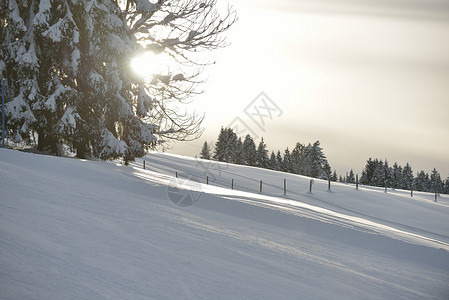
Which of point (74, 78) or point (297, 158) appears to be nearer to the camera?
point (74, 78)

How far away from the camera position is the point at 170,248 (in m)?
3.95

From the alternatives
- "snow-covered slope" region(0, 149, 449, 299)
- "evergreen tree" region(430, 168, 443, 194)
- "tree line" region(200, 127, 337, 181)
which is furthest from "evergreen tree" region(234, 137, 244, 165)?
"evergreen tree" region(430, 168, 443, 194)

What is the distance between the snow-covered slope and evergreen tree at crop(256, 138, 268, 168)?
6683 centimetres

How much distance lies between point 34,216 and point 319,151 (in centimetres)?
7524

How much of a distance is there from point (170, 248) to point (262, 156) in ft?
233

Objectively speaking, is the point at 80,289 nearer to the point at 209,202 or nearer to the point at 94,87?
the point at 209,202

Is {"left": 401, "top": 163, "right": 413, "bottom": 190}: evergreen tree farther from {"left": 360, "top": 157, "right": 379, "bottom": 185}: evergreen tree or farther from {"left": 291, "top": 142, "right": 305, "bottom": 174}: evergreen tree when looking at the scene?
{"left": 291, "top": 142, "right": 305, "bottom": 174}: evergreen tree

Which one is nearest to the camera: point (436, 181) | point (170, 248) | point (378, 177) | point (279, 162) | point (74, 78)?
point (170, 248)

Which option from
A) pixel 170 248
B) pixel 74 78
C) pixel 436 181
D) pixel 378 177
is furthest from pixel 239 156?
pixel 436 181

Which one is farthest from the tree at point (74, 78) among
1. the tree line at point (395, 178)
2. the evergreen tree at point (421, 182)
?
the evergreen tree at point (421, 182)

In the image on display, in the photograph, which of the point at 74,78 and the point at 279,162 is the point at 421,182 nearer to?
the point at 279,162

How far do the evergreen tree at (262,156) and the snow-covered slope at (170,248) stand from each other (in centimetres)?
6683

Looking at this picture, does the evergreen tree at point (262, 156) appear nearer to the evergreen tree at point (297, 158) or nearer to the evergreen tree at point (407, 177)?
the evergreen tree at point (297, 158)

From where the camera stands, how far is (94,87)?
12.6 m
